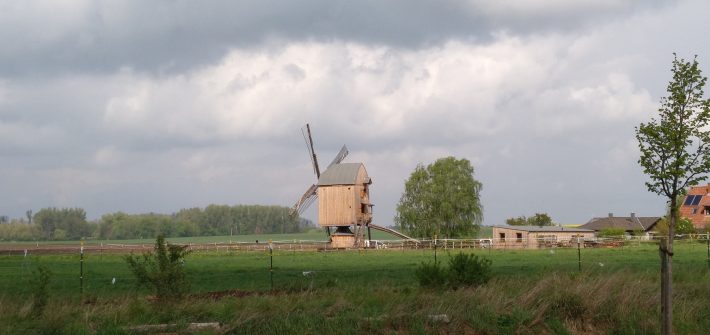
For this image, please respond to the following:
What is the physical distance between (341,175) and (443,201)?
1479cm

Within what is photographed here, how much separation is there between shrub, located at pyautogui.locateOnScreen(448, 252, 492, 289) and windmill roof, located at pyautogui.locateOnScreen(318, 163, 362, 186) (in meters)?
56.0

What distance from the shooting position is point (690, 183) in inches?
577

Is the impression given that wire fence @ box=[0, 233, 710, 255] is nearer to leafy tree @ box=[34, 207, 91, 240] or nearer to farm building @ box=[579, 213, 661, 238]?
farm building @ box=[579, 213, 661, 238]

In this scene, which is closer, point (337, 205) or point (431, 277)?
point (431, 277)

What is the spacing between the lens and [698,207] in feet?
305

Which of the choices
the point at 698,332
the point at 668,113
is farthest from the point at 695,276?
the point at 668,113

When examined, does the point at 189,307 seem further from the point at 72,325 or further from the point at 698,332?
the point at 698,332

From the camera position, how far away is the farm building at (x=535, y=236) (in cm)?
6762

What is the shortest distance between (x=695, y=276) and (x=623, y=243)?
45.6 meters

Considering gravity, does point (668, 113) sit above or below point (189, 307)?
above

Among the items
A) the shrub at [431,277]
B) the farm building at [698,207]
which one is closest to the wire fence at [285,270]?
the shrub at [431,277]

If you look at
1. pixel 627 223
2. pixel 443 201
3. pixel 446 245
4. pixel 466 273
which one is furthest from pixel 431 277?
pixel 627 223

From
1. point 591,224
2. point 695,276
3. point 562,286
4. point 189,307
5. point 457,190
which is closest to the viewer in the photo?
point 189,307

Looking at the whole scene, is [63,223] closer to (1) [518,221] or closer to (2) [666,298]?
(1) [518,221]
